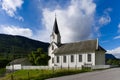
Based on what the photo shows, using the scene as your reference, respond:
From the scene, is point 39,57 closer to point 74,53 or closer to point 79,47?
point 74,53

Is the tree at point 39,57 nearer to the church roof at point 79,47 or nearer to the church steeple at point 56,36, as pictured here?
the church roof at point 79,47

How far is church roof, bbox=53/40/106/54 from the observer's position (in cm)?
5481

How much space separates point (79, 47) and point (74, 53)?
201cm

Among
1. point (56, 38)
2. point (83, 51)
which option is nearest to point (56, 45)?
point (56, 38)

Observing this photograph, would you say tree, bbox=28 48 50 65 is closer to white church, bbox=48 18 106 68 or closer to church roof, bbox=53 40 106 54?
white church, bbox=48 18 106 68

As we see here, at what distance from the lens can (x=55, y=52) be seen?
214 feet

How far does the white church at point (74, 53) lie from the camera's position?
54469mm

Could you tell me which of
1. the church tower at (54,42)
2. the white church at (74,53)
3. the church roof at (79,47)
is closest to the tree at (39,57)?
the white church at (74,53)

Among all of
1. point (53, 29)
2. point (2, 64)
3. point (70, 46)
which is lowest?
point (2, 64)

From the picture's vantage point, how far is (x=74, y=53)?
2314 inches

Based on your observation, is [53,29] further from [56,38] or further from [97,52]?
[97,52]

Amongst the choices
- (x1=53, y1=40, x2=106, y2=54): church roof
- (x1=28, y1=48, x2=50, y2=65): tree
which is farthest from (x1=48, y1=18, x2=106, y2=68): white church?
(x1=28, y1=48, x2=50, y2=65): tree

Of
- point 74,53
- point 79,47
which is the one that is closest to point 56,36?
point 74,53

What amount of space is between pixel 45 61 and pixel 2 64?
28954 millimetres
